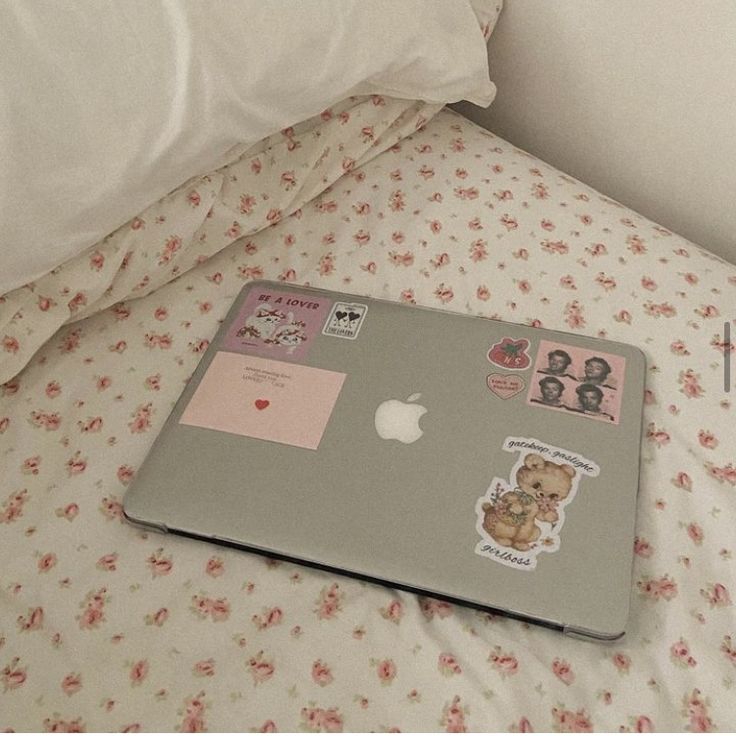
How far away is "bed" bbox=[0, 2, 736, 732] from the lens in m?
0.62

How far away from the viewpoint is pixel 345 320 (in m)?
0.87

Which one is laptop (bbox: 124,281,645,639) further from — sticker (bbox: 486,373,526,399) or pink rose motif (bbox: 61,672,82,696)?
pink rose motif (bbox: 61,672,82,696)

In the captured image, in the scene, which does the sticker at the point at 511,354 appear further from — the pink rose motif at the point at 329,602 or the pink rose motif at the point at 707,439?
the pink rose motif at the point at 329,602

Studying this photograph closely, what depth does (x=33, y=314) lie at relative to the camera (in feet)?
2.63

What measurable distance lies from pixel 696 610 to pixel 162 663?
47 cm

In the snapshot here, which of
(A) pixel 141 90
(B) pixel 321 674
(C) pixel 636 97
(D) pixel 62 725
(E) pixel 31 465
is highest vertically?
(C) pixel 636 97

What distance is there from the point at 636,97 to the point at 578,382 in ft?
1.50

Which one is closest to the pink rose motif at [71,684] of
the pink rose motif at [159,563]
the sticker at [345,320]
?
the pink rose motif at [159,563]

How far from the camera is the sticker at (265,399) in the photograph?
77cm

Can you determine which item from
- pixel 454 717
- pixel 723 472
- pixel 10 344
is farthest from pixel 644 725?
pixel 10 344

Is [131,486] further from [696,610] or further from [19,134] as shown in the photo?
[696,610]

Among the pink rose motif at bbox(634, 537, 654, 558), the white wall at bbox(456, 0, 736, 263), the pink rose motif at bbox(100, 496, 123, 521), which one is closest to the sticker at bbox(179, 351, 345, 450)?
the pink rose motif at bbox(100, 496, 123, 521)

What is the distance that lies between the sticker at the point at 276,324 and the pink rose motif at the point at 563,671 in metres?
0.41

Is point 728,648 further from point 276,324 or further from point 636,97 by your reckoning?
point 636,97
